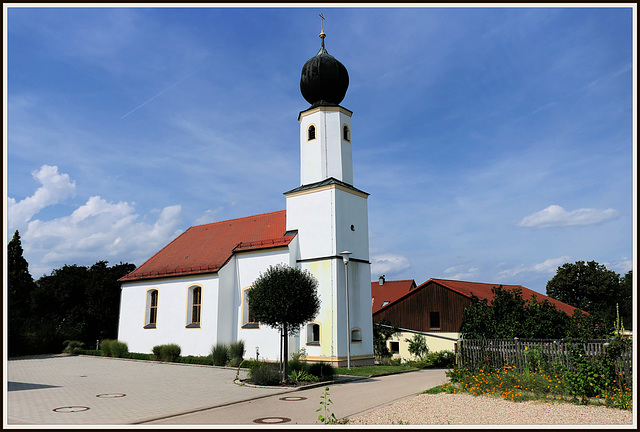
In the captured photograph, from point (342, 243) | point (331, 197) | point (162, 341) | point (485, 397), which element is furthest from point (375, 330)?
point (485, 397)

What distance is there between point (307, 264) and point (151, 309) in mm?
12416

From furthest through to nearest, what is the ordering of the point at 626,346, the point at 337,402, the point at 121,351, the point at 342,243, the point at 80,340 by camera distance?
the point at 80,340 < the point at 121,351 < the point at 342,243 < the point at 337,402 < the point at 626,346

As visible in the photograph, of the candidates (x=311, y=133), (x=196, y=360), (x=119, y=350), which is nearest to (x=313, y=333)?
(x=196, y=360)

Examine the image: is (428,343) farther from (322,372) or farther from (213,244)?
(213,244)

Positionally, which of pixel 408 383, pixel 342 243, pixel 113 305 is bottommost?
pixel 408 383

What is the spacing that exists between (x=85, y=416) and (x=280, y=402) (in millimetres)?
4577

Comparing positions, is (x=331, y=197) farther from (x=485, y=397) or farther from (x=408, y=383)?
(x=485, y=397)

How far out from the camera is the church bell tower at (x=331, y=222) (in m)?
22.8

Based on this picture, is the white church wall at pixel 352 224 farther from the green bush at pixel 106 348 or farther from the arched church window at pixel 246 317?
the green bush at pixel 106 348

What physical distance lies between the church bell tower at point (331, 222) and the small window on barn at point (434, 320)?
24.0 ft

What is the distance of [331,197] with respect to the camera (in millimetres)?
23844

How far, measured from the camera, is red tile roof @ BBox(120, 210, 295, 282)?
2677cm

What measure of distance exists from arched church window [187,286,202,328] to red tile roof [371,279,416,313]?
2645 cm

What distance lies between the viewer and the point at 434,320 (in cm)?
3000
